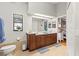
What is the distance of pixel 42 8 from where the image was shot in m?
2.95

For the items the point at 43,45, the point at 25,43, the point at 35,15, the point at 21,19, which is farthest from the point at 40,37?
the point at 21,19

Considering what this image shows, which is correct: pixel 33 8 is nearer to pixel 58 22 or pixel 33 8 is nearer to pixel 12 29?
pixel 12 29

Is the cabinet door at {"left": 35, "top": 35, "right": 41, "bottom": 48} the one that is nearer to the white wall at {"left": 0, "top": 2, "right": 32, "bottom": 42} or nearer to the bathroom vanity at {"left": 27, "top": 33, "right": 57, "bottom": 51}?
the bathroom vanity at {"left": 27, "top": 33, "right": 57, "bottom": 51}

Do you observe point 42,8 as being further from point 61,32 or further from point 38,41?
point 61,32

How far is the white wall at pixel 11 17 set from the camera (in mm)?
2416

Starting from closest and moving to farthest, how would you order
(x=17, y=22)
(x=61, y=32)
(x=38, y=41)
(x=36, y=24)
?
(x=17, y=22) → (x=36, y=24) → (x=38, y=41) → (x=61, y=32)

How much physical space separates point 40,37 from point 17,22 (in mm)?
1158

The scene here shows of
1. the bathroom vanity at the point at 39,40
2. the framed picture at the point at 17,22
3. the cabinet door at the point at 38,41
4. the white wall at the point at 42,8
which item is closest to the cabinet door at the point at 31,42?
the bathroom vanity at the point at 39,40

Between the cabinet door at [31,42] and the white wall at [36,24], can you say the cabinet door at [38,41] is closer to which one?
the cabinet door at [31,42]

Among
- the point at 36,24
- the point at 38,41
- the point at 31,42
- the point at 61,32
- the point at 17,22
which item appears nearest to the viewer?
the point at 17,22

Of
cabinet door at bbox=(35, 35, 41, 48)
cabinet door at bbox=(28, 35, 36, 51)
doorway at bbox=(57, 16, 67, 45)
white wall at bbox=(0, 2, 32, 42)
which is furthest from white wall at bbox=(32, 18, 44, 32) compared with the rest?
doorway at bbox=(57, 16, 67, 45)

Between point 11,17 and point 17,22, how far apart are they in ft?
0.78

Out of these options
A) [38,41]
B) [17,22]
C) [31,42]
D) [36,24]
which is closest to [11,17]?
[17,22]

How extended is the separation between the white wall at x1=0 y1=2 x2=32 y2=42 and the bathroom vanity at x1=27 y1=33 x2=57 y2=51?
0.33 metres
